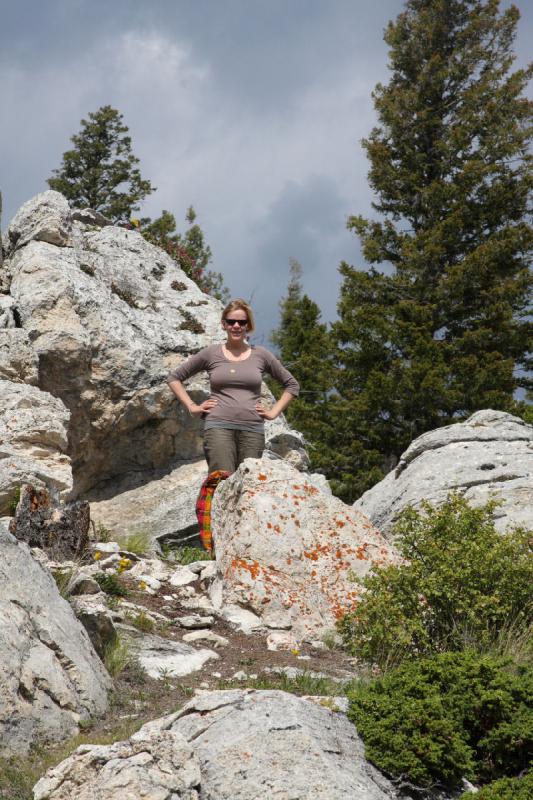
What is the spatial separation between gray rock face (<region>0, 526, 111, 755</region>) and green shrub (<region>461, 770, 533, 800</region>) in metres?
2.19

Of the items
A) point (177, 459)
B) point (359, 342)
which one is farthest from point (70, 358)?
point (359, 342)


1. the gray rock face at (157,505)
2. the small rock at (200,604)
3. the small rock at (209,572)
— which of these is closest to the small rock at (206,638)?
the small rock at (200,604)

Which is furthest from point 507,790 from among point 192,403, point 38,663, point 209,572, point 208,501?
point 192,403

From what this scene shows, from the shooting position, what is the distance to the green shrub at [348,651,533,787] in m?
4.07

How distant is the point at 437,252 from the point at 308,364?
768cm

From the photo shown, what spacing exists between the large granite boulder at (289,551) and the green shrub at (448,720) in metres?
2.41

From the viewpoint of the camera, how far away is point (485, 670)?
4.58 m

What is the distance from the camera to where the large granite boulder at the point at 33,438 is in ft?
28.0

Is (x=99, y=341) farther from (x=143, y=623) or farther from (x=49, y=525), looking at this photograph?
(x=143, y=623)

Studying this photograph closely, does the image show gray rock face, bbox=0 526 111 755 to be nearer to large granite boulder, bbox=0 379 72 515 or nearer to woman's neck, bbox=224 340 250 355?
large granite boulder, bbox=0 379 72 515

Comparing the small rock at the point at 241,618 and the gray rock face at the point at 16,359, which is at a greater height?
the gray rock face at the point at 16,359

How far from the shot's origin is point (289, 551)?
7484 mm

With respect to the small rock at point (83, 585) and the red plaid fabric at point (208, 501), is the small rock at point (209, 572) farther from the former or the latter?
the small rock at point (83, 585)

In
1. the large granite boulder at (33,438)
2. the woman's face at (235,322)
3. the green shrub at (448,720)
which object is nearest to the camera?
the green shrub at (448,720)
